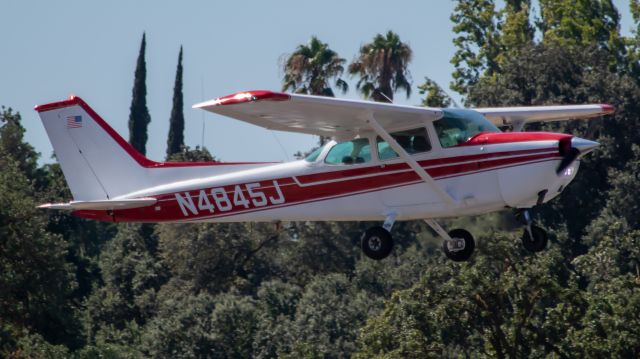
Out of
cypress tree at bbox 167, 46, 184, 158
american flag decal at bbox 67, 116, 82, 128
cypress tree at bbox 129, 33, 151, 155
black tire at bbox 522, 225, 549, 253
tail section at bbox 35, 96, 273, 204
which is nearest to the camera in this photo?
black tire at bbox 522, 225, 549, 253

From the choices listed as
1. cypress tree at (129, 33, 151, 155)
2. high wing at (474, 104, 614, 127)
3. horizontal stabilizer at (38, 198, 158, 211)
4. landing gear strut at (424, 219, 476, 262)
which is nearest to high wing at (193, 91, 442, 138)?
landing gear strut at (424, 219, 476, 262)

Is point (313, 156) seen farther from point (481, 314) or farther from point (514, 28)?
point (514, 28)

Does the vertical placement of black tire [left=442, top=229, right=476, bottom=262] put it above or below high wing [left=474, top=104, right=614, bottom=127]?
below

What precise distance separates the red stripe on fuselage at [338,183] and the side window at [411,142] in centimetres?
18

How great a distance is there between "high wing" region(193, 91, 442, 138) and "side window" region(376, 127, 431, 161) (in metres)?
0.12

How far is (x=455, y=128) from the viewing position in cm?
2219

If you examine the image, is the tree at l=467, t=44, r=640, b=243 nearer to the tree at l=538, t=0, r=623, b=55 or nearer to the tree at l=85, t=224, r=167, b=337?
the tree at l=538, t=0, r=623, b=55

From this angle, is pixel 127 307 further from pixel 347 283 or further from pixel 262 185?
pixel 262 185

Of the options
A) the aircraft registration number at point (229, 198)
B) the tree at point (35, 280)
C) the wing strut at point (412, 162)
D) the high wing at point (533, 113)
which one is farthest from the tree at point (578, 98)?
the wing strut at point (412, 162)

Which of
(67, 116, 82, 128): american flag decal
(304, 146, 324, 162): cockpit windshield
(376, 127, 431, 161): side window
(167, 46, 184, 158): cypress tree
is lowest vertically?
(304, 146, 324, 162): cockpit windshield

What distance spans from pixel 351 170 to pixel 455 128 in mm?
1602

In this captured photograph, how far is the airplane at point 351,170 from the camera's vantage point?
21656 millimetres

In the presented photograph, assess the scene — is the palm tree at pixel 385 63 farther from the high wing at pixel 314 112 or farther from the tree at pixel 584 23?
the high wing at pixel 314 112

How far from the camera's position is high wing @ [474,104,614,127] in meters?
24.4
